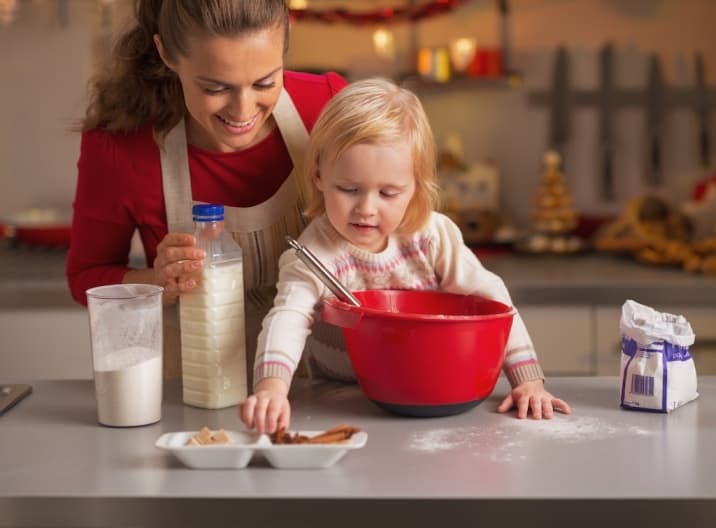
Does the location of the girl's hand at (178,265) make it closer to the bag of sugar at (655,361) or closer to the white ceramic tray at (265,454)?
the white ceramic tray at (265,454)

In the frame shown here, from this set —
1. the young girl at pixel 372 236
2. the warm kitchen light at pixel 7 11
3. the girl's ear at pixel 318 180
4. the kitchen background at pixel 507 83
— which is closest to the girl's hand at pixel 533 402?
the young girl at pixel 372 236

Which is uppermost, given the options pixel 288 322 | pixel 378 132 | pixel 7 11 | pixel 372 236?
pixel 7 11

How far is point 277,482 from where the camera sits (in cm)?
106

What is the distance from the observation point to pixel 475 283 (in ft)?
4.57

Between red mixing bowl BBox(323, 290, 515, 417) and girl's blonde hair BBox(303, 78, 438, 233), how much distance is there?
186mm

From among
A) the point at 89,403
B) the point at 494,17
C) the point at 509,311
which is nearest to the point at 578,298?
the point at 494,17

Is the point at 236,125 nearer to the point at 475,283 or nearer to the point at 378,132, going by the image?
the point at 378,132

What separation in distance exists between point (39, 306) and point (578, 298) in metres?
1.29

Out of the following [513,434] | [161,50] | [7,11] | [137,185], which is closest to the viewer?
[513,434]

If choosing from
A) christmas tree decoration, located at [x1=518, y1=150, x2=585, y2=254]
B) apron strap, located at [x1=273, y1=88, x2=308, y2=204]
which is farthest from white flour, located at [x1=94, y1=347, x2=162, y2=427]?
christmas tree decoration, located at [x1=518, y1=150, x2=585, y2=254]

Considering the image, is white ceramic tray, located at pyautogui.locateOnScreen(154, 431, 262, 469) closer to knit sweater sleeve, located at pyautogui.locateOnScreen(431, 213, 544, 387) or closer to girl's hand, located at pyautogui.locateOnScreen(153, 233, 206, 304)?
girl's hand, located at pyautogui.locateOnScreen(153, 233, 206, 304)

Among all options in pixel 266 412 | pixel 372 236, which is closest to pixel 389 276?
pixel 372 236

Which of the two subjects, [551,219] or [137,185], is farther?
[551,219]

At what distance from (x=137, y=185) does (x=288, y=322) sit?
374 millimetres
